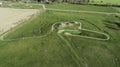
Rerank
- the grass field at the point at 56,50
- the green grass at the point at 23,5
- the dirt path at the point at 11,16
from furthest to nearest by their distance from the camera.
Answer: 1. the green grass at the point at 23,5
2. the dirt path at the point at 11,16
3. the grass field at the point at 56,50

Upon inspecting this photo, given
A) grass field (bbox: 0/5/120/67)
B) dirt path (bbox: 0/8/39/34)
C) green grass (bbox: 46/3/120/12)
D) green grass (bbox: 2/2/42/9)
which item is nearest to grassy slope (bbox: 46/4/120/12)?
green grass (bbox: 46/3/120/12)

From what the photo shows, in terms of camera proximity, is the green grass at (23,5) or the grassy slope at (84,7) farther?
the green grass at (23,5)

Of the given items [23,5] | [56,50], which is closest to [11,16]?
[23,5]

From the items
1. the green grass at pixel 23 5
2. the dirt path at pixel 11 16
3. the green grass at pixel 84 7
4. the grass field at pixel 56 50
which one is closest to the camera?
the grass field at pixel 56 50

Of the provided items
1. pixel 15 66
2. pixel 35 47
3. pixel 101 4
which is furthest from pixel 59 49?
pixel 101 4

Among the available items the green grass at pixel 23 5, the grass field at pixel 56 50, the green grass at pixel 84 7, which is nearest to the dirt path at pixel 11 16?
the green grass at pixel 23 5

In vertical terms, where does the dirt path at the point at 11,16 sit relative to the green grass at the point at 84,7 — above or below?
below

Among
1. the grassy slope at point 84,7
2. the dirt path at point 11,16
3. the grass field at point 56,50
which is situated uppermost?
the grassy slope at point 84,7

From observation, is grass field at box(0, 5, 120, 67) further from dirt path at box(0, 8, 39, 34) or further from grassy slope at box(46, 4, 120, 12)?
grassy slope at box(46, 4, 120, 12)

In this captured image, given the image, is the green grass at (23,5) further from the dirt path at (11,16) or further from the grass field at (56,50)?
the grass field at (56,50)
